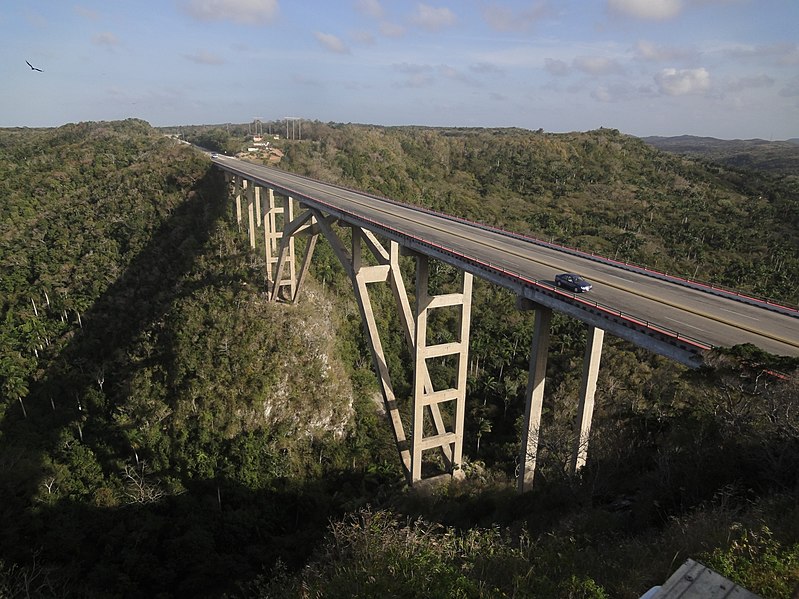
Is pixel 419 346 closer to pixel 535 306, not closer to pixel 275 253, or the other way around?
pixel 535 306

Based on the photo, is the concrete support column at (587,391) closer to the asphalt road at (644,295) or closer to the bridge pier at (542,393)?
the bridge pier at (542,393)

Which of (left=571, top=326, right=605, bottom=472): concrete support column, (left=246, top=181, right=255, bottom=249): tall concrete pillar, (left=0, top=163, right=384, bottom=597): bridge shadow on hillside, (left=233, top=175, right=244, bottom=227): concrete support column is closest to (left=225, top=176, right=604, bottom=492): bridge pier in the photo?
(left=571, top=326, right=605, bottom=472): concrete support column

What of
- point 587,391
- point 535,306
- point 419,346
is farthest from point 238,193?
point 587,391

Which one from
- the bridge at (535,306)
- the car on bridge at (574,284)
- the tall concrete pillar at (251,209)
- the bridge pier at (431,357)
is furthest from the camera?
the tall concrete pillar at (251,209)

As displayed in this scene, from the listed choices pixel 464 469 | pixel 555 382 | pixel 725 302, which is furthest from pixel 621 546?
pixel 555 382

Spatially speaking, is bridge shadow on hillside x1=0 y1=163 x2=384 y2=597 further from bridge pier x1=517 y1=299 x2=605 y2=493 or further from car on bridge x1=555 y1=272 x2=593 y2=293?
car on bridge x1=555 y1=272 x2=593 y2=293

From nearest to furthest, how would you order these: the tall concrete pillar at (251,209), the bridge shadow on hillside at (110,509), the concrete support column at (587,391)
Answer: the concrete support column at (587,391) < the bridge shadow on hillside at (110,509) < the tall concrete pillar at (251,209)

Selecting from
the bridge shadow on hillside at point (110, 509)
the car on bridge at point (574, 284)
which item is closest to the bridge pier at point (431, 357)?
the car on bridge at point (574, 284)
